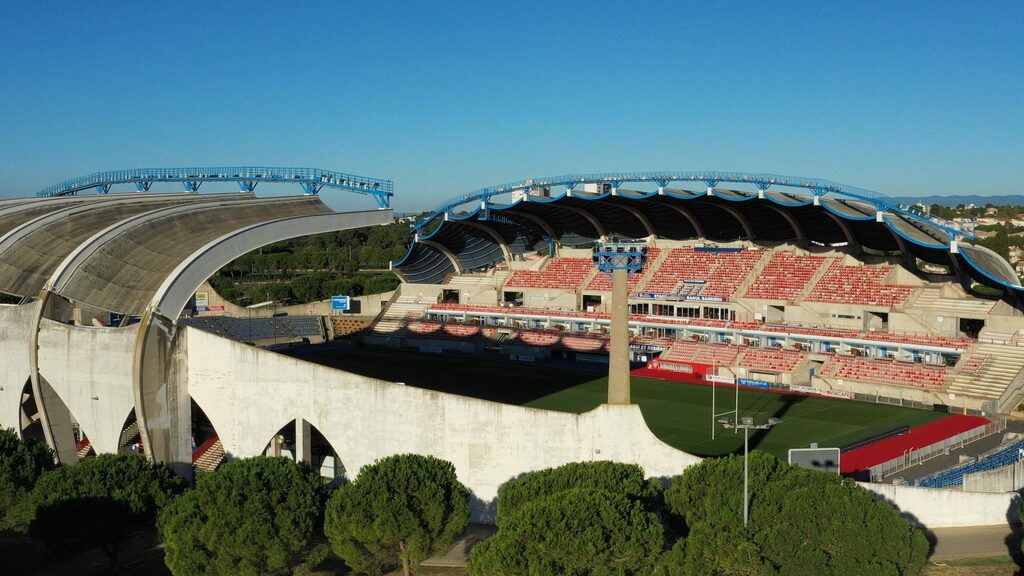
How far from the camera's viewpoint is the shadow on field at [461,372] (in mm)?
52219

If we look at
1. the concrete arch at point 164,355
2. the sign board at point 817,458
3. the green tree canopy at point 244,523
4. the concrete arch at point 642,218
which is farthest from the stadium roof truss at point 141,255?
the concrete arch at point 642,218

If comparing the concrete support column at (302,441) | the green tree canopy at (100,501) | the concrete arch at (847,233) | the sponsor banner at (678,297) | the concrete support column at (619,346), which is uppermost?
the concrete arch at (847,233)

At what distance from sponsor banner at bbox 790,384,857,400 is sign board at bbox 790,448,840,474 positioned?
21954 millimetres

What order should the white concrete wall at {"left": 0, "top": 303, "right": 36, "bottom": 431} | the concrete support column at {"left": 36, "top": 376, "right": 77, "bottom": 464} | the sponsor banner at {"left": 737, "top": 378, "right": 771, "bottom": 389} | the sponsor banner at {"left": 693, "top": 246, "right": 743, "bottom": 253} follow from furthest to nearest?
1. the sponsor banner at {"left": 693, "top": 246, "right": 743, "bottom": 253}
2. the sponsor banner at {"left": 737, "top": 378, "right": 771, "bottom": 389}
3. the white concrete wall at {"left": 0, "top": 303, "right": 36, "bottom": 431}
4. the concrete support column at {"left": 36, "top": 376, "right": 77, "bottom": 464}

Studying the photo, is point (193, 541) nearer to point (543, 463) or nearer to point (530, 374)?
point (543, 463)

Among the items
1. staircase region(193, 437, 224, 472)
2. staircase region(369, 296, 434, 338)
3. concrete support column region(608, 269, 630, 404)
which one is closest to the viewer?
concrete support column region(608, 269, 630, 404)

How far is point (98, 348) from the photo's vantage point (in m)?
31.8

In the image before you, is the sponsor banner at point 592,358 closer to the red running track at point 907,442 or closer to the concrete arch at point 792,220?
the concrete arch at point 792,220

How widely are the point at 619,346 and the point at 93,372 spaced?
1773cm

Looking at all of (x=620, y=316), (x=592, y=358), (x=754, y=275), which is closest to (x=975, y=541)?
(x=620, y=316)

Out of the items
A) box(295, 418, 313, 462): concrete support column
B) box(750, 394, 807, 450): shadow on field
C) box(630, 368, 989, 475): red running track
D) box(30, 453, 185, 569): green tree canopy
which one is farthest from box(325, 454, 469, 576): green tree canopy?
box(750, 394, 807, 450): shadow on field

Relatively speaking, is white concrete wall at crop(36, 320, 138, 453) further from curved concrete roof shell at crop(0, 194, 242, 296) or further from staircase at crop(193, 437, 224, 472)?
staircase at crop(193, 437, 224, 472)

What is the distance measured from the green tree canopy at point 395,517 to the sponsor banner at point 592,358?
126 ft

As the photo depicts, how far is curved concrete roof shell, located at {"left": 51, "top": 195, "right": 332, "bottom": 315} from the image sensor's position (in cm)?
3316
